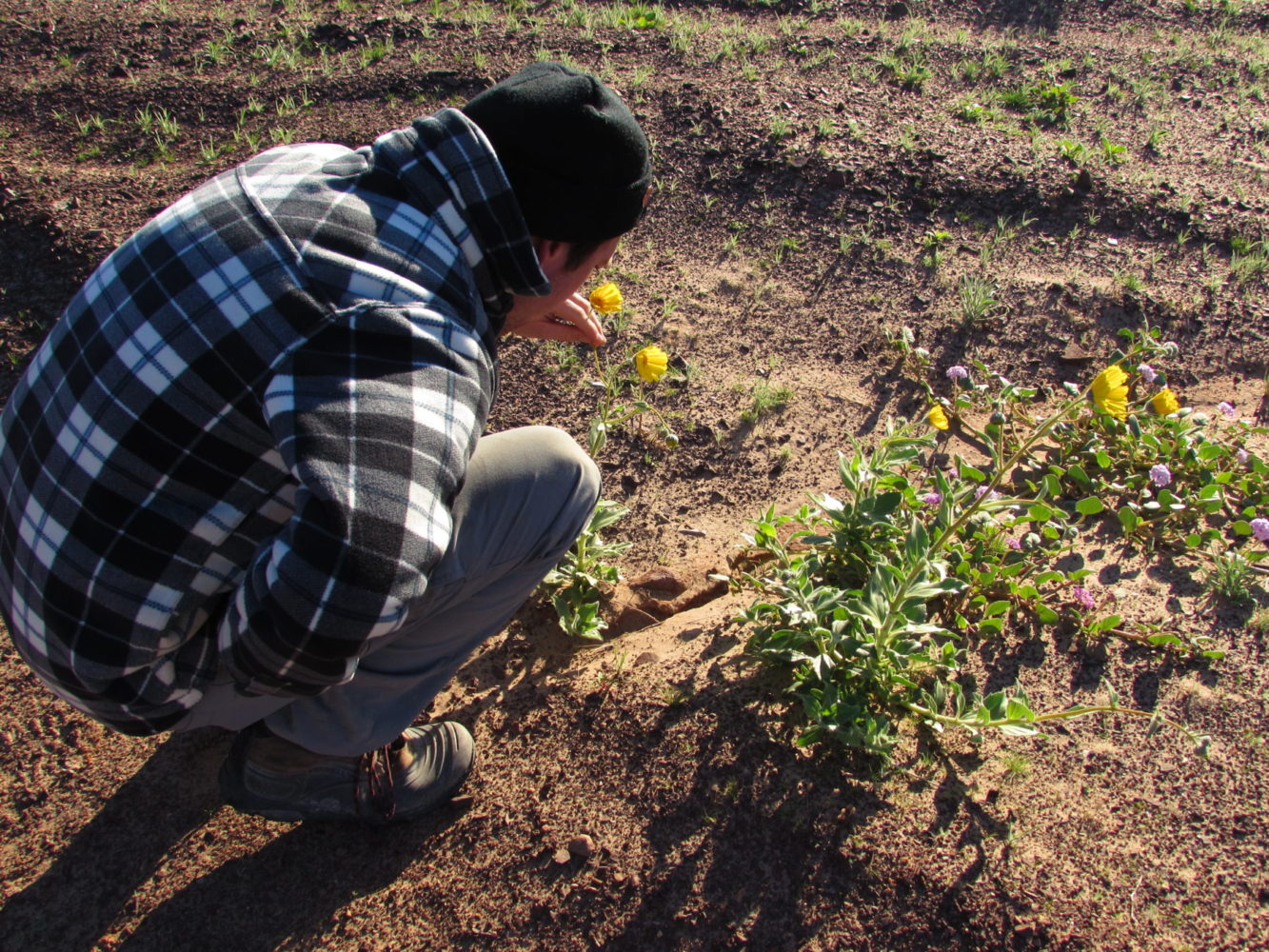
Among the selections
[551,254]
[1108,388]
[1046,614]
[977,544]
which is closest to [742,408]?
[977,544]

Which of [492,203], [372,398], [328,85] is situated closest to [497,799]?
[372,398]

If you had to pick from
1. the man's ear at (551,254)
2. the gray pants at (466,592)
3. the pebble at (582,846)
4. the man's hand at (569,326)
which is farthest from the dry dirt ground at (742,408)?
the man's ear at (551,254)

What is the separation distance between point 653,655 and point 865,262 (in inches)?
83.9

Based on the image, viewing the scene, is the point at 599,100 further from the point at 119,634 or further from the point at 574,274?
the point at 119,634

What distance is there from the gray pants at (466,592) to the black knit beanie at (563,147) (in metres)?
0.50

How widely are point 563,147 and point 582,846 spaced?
4.68ft

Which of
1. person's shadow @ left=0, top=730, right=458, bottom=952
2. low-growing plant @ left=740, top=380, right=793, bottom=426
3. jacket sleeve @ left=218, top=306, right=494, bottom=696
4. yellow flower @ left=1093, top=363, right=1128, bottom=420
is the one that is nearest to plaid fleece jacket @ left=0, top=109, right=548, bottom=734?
jacket sleeve @ left=218, top=306, right=494, bottom=696

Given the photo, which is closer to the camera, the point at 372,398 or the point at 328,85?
the point at 372,398

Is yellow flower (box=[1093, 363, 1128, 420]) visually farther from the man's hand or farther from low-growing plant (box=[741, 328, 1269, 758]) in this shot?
the man's hand

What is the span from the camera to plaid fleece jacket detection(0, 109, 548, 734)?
123cm

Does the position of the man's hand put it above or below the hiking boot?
above

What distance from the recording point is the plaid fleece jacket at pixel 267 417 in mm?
1229

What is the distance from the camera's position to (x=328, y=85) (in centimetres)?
448

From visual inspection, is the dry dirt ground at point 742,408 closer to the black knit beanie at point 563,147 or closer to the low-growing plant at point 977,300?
the low-growing plant at point 977,300
